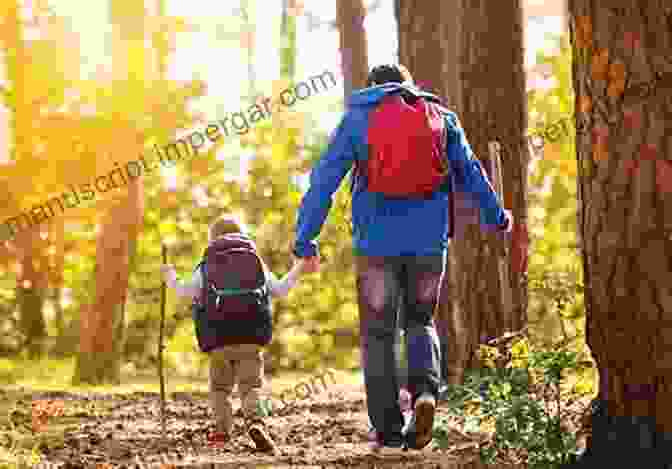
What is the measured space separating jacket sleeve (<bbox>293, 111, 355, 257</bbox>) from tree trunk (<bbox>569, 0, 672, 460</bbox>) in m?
1.43

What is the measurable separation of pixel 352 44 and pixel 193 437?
18.3ft

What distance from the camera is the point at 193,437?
1097 cm

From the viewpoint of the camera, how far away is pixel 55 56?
82.8 feet

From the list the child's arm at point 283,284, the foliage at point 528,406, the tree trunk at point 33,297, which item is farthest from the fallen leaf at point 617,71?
the tree trunk at point 33,297

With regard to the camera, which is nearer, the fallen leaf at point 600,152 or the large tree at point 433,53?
the fallen leaf at point 600,152

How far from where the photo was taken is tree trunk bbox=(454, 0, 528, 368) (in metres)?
12.1

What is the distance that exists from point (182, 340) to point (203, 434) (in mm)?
14125

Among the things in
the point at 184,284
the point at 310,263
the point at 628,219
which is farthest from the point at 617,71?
the point at 184,284

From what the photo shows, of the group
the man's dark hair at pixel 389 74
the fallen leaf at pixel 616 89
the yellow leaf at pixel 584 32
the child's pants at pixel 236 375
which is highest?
the man's dark hair at pixel 389 74

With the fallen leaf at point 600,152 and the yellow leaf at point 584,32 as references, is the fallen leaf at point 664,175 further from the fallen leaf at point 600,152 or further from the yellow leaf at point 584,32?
the yellow leaf at point 584,32

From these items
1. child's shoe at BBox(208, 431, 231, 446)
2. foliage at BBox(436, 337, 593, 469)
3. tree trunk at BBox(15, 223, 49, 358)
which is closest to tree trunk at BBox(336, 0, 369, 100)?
child's shoe at BBox(208, 431, 231, 446)

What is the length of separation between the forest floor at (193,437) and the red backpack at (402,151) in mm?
1147

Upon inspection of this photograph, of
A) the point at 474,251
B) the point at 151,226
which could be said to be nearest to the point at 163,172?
the point at 151,226

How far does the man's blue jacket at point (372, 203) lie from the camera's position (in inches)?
327
